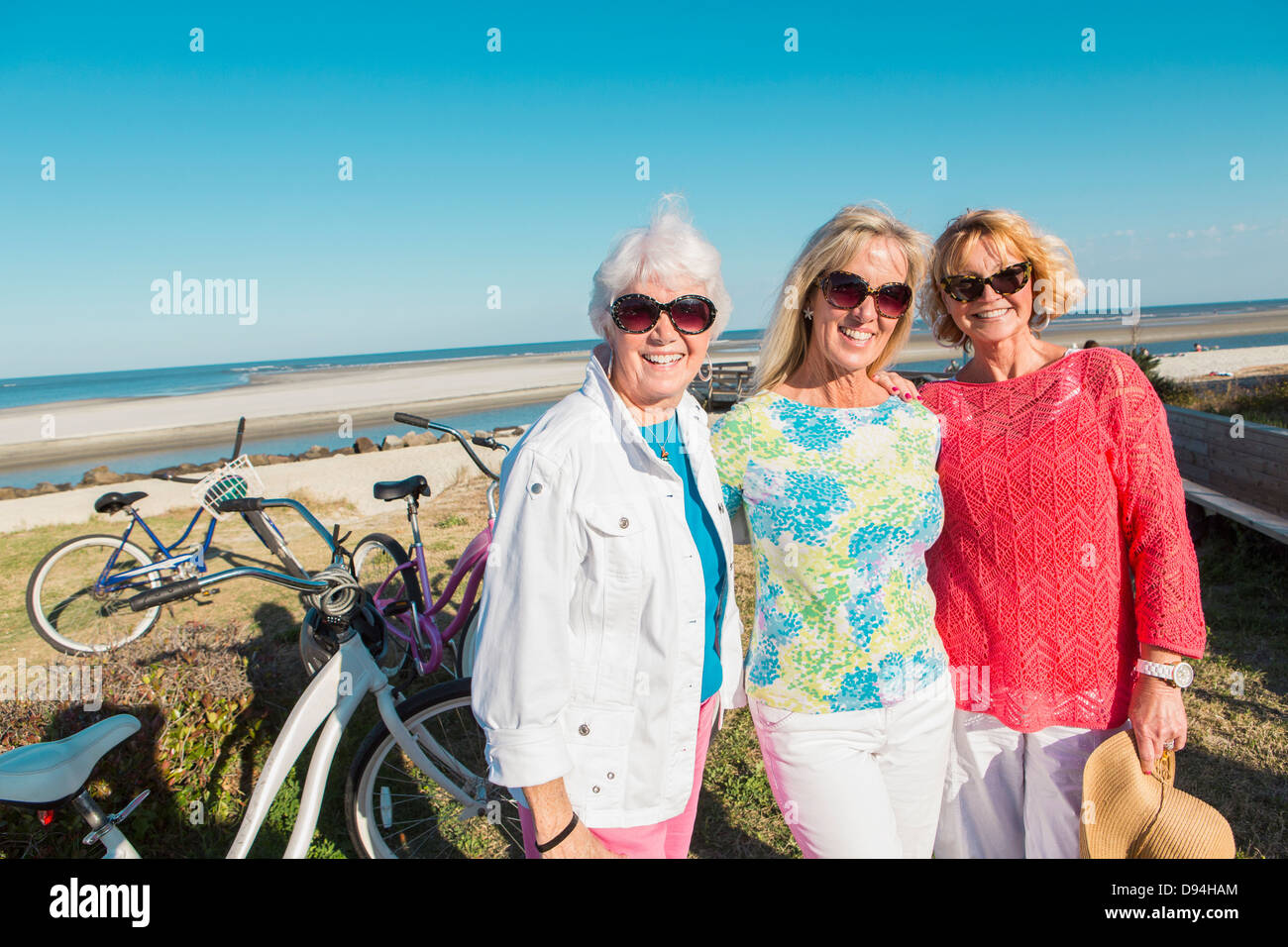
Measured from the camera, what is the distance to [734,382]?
2086cm

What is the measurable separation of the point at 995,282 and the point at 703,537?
4.13 ft

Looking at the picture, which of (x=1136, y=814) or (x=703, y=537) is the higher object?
(x=703, y=537)

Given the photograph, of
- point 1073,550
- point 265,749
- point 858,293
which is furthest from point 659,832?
point 265,749

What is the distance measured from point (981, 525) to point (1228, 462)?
6.54 metres

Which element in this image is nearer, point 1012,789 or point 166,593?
point 166,593

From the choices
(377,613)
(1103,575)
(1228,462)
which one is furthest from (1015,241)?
(1228,462)

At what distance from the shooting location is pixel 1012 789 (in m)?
2.23

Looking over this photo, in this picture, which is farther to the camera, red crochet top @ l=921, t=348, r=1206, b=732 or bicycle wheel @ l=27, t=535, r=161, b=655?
bicycle wheel @ l=27, t=535, r=161, b=655

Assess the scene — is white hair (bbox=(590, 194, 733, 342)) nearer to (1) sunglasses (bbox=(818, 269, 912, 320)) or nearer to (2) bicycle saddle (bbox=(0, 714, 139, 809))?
(1) sunglasses (bbox=(818, 269, 912, 320))

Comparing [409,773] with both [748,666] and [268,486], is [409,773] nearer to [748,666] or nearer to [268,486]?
[748,666]

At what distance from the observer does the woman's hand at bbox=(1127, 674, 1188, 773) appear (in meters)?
2.02

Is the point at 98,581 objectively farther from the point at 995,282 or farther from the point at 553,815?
the point at 995,282

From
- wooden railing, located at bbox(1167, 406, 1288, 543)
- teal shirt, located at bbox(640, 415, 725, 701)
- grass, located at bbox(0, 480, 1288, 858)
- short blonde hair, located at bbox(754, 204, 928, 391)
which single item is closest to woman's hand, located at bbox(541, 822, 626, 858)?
teal shirt, located at bbox(640, 415, 725, 701)

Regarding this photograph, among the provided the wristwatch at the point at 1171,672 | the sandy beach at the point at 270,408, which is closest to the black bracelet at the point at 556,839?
the wristwatch at the point at 1171,672
